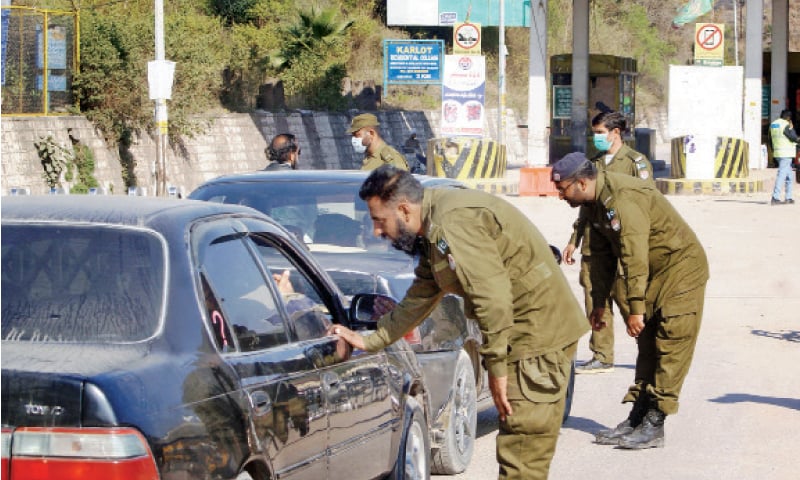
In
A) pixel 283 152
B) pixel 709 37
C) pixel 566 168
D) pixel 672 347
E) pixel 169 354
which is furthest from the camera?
pixel 709 37

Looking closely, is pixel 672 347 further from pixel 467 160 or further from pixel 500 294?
pixel 467 160

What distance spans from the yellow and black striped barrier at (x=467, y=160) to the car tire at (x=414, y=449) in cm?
2600

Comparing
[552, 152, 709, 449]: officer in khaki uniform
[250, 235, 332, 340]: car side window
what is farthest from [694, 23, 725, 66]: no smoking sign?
[250, 235, 332, 340]: car side window

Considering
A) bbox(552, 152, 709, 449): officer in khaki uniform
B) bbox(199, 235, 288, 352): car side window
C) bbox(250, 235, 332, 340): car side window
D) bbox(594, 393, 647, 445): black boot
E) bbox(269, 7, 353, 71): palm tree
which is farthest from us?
bbox(269, 7, 353, 71): palm tree

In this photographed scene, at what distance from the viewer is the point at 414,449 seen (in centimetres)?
638

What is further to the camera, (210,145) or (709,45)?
(210,145)

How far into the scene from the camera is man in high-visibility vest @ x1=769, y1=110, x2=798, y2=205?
26531mm

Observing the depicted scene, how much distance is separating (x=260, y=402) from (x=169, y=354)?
449mm

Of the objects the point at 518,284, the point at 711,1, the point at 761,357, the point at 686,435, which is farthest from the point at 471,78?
the point at 518,284

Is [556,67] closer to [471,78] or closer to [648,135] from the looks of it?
[648,135]

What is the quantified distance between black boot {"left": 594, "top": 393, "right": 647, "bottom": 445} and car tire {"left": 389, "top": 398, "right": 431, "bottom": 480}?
7.57 feet

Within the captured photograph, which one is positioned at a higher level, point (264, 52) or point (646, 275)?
point (264, 52)

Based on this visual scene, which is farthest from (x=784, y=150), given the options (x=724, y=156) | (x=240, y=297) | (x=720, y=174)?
(x=240, y=297)

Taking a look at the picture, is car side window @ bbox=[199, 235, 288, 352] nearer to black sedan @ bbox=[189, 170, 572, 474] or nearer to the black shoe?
black sedan @ bbox=[189, 170, 572, 474]
